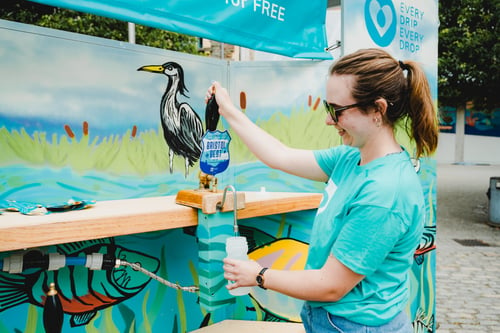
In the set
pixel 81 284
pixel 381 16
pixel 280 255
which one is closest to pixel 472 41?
pixel 381 16

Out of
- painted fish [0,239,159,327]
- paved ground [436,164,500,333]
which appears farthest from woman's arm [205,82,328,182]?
paved ground [436,164,500,333]

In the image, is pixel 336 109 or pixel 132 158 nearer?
pixel 336 109

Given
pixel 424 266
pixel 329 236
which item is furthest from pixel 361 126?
pixel 424 266

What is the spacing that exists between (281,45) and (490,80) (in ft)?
36.3

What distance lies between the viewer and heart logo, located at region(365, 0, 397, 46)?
274cm

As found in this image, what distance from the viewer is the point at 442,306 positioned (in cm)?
447

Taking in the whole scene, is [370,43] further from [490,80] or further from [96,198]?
[490,80]

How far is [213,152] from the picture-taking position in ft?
7.02

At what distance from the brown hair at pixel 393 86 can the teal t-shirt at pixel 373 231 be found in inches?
4.9

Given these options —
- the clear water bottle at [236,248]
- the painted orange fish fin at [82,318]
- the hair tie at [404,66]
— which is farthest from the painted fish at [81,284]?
the hair tie at [404,66]

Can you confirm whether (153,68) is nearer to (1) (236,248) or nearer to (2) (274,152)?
(2) (274,152)

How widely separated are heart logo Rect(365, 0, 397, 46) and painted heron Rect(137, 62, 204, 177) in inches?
48.7

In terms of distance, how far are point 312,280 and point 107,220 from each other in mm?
914

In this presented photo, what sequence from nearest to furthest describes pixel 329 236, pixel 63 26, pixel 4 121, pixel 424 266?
pixel 329 236, pixel 4 121, pixel 424 266, pixel 63 26
